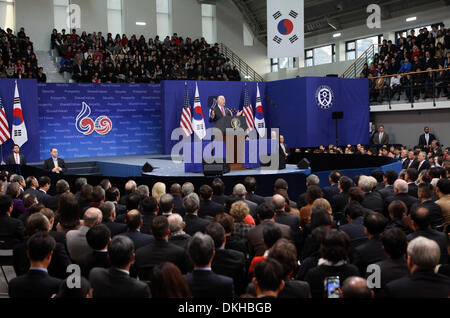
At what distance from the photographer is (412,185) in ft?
23.1

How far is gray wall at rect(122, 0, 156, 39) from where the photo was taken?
78.1 feet

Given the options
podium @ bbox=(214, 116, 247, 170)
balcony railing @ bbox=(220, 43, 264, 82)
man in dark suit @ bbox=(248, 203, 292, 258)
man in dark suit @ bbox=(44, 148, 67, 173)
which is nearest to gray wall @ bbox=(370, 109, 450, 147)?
balcony railing @ bbox=(220, 43, 264, 82)

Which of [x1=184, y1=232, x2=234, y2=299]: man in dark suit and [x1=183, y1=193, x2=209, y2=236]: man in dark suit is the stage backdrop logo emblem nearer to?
[x1=183, y1=193, x2=209, y2=236]: man in dark suit

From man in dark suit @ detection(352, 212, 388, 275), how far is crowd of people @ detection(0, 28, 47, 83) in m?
14.5

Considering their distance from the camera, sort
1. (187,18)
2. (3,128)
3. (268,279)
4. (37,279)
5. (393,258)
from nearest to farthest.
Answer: (268,279) → (37,279) → (393,258) → (3,128) → (187,18)

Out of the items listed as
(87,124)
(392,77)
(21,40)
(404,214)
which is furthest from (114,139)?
(404,214)

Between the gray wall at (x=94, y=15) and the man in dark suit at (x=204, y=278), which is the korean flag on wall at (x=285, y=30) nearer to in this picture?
the man in dark suit at (x=204, y=278)

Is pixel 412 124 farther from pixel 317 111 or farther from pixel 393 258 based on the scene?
pixel 393 258

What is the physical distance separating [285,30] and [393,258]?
32.0ft

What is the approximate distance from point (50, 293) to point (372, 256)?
2469 mm

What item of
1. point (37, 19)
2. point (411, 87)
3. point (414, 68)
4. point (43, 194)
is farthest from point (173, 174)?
point (37, 19)

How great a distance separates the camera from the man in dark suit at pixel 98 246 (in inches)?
152

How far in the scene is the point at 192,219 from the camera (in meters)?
5.10

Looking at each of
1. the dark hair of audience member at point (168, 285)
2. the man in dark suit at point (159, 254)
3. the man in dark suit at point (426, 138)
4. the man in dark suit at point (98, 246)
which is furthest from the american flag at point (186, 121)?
the dark hair of audience member at point (168, 285)
